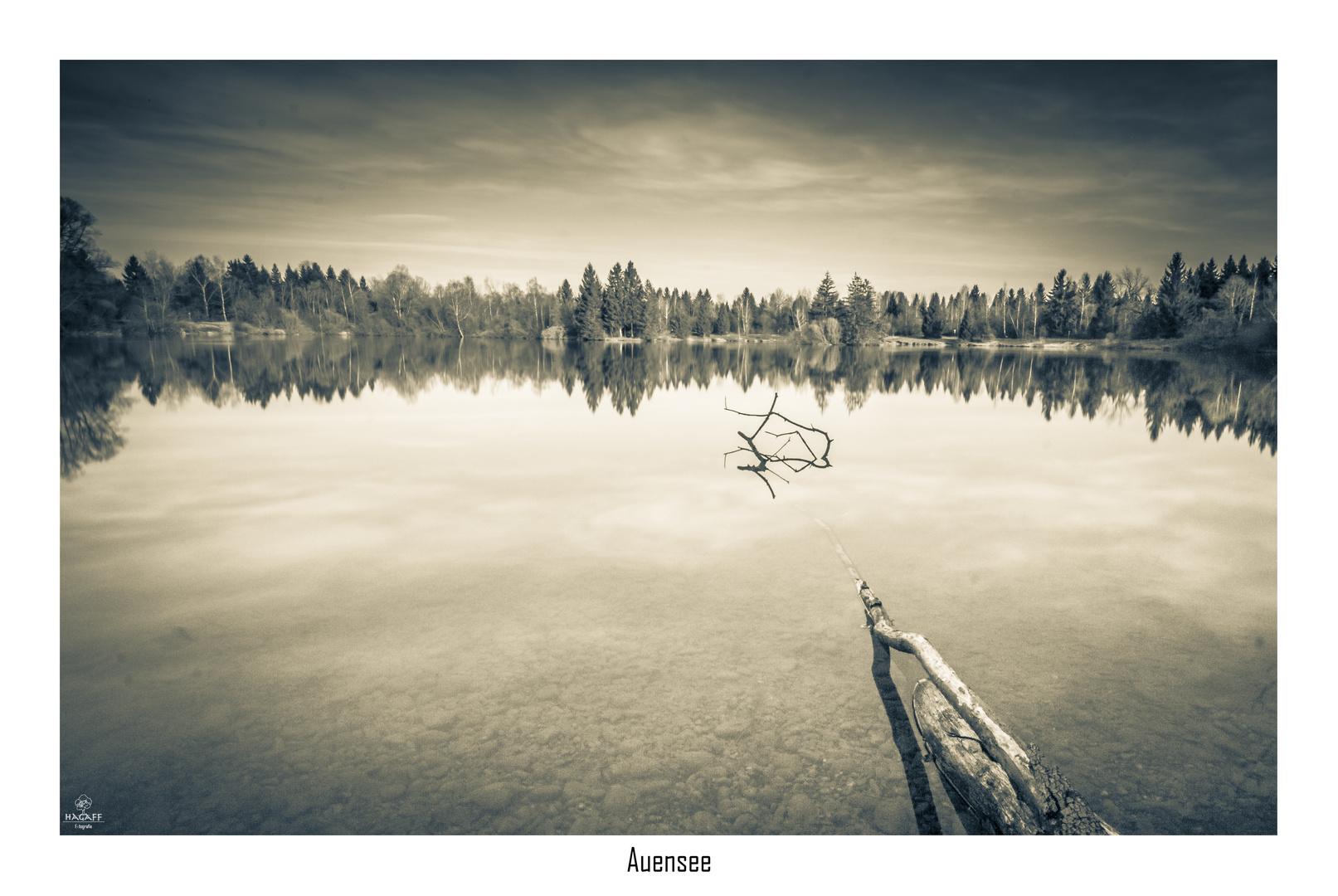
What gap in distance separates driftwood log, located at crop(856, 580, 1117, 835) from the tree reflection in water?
16.4m

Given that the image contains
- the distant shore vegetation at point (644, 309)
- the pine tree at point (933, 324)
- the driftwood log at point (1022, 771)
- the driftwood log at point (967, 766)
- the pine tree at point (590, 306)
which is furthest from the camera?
the pine tree at point (933, 324)

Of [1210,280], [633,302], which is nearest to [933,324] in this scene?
[1210,280]

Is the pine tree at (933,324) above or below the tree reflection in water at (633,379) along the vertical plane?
above

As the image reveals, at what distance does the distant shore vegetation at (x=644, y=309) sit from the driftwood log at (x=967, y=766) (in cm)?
6741

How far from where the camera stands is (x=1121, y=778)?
4.69 m

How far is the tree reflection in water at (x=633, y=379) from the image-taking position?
71.9 feet

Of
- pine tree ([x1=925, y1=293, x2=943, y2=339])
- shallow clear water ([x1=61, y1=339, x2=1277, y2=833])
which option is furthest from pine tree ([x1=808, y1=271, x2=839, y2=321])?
shallow clear water ([x1=61, y1=339, x2=1277, y2=833])

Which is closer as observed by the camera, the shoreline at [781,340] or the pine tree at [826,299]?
the shoreline at [781,340]

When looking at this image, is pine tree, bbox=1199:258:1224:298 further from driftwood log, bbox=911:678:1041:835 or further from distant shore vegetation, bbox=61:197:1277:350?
driftwood log, bbox=911:678:1041:835

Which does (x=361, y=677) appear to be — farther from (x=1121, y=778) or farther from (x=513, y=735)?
(x=1121, y=778)

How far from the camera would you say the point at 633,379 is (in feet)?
119

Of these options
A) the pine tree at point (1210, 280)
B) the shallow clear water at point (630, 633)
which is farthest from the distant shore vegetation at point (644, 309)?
the shallow clear water at point (630, 633)

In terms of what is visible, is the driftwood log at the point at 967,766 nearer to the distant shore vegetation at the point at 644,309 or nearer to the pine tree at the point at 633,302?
the distant shore vegetation at the point at 644,309

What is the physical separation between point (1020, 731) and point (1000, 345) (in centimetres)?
12145
